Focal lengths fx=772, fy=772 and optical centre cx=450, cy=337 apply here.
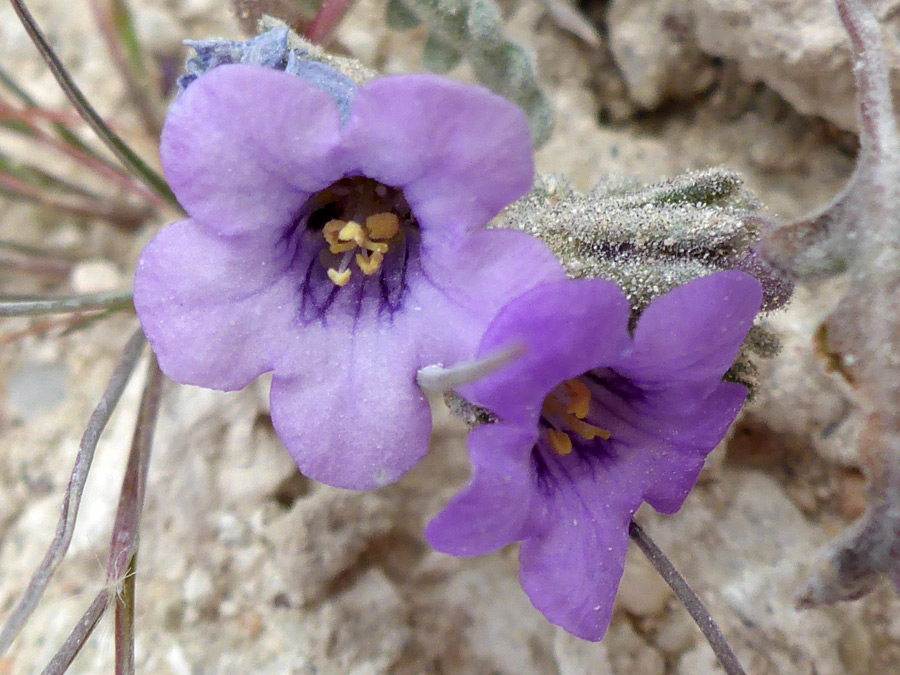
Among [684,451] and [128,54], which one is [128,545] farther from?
[128,54]

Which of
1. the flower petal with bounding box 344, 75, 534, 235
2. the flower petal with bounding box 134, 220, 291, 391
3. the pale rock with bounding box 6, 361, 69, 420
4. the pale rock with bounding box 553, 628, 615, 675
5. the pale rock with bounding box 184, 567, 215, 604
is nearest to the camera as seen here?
the flower petal with bounding box 344, 75, 534, 235

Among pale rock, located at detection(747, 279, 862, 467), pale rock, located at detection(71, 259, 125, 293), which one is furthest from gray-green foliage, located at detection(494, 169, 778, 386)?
pale rock, located at detection(71, 259, 125, 293)

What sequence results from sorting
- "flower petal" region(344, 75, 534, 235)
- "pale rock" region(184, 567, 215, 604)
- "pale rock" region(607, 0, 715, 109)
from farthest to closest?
"pale rock" region(607, 0, 715, 109), "pale rock" region(184, 567, 215, 604), "flower petal" region(344, 75, 534, 235)

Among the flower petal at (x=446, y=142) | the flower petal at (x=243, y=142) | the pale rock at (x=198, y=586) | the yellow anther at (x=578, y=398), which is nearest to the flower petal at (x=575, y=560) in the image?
the yellow anther at (x=578, y=398)

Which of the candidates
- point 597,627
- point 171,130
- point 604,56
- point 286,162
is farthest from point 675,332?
point 604,56

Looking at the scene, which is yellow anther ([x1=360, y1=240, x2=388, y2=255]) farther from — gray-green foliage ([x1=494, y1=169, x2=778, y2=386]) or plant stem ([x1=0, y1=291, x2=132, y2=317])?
plant stem ([x1=0, y1=291, x2=132, y2=317])

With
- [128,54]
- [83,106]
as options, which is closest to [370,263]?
[83,106]

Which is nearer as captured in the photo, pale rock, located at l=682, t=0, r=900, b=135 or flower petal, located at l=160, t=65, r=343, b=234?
flower petal, located at l=160, t=65, r=343, b=234
